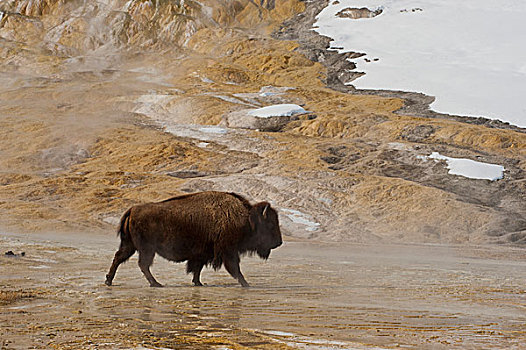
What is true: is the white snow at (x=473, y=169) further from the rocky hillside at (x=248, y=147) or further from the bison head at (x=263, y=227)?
the bison head at (x=263, y=227)

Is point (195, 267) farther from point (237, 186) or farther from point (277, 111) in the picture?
point (277, 111)

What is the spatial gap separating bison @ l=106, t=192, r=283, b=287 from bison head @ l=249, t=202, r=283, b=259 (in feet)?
0.06

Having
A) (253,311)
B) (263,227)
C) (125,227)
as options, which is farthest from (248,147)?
(253,311)

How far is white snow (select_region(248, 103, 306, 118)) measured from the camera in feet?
205

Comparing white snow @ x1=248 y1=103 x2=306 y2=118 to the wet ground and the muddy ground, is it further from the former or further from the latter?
the wet ground

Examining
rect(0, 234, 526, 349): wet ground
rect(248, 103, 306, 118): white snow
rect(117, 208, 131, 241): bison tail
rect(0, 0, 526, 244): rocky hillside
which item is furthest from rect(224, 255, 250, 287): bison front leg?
rect(248, 103, 306, 118): white snow

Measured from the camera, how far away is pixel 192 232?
1043cm

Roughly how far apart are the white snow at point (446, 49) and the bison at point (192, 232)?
6024cm

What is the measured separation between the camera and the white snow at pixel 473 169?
1757 inches

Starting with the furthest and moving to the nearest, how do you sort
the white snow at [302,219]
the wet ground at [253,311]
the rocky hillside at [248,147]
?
1. the rocky hillside at [248,147]
2. the white snow at [302,219]
3. the wet ground at [253,311]

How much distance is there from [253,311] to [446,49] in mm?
109162

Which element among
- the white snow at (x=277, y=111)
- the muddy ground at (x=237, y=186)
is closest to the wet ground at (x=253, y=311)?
the muddy ground at (x=237, y=186)

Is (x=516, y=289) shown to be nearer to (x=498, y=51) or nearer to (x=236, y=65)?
(x=236, y=65)

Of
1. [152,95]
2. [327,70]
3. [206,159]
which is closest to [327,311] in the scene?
[206,159]
